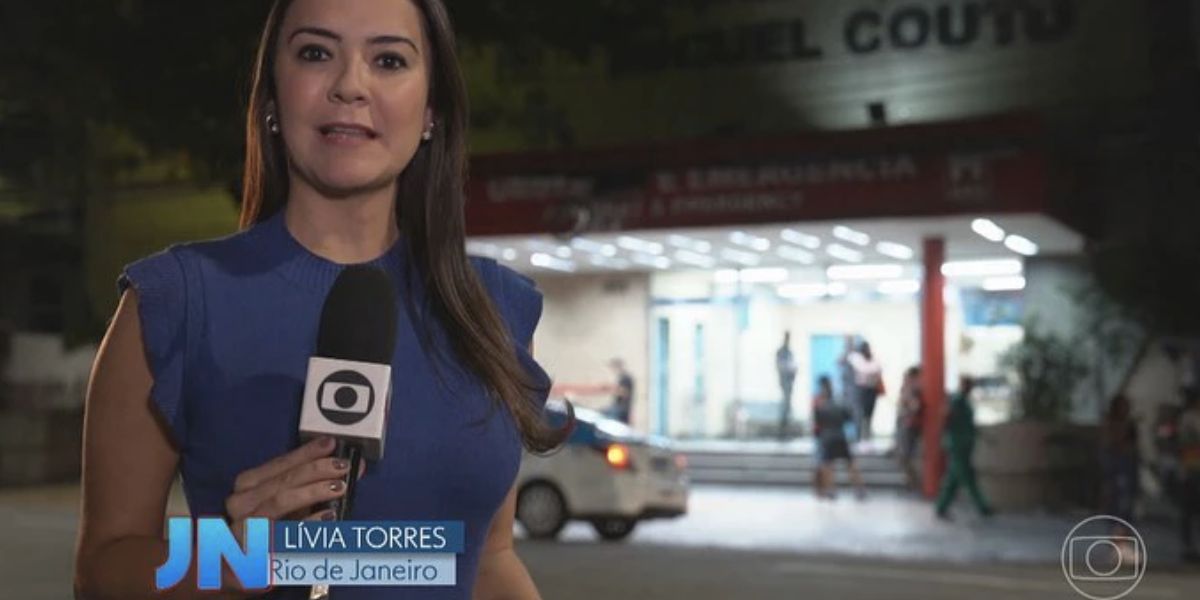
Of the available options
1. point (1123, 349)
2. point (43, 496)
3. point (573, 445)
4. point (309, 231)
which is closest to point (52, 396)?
point (43, 496)

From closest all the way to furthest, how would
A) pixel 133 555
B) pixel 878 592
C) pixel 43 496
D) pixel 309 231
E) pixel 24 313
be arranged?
pixel 133 555, pixel 309 231, pixel 878 592, pixel 43 496, pixel 24 313

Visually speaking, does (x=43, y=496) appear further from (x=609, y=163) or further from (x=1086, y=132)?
(x=1086, y=132)

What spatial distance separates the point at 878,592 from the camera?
424 inches

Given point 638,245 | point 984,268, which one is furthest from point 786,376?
point 638,245

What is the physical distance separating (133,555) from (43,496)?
19131mm

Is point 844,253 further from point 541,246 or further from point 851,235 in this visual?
point 541,246

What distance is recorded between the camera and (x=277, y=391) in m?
1.86

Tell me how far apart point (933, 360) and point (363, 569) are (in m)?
19.6

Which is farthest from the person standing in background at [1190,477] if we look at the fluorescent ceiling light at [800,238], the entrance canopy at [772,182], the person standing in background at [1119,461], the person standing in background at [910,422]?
the fluorescent ceiling light at [800,238]

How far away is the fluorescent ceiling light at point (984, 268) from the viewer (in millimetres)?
23172

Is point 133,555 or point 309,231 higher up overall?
point 309,231

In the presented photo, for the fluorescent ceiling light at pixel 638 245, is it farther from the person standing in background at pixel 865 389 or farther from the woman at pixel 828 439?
the person standing in background at pixel 865 389

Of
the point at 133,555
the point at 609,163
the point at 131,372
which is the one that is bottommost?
the point at 133,555

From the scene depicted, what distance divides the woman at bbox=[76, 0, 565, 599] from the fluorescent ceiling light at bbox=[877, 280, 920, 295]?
22328 millimetres
